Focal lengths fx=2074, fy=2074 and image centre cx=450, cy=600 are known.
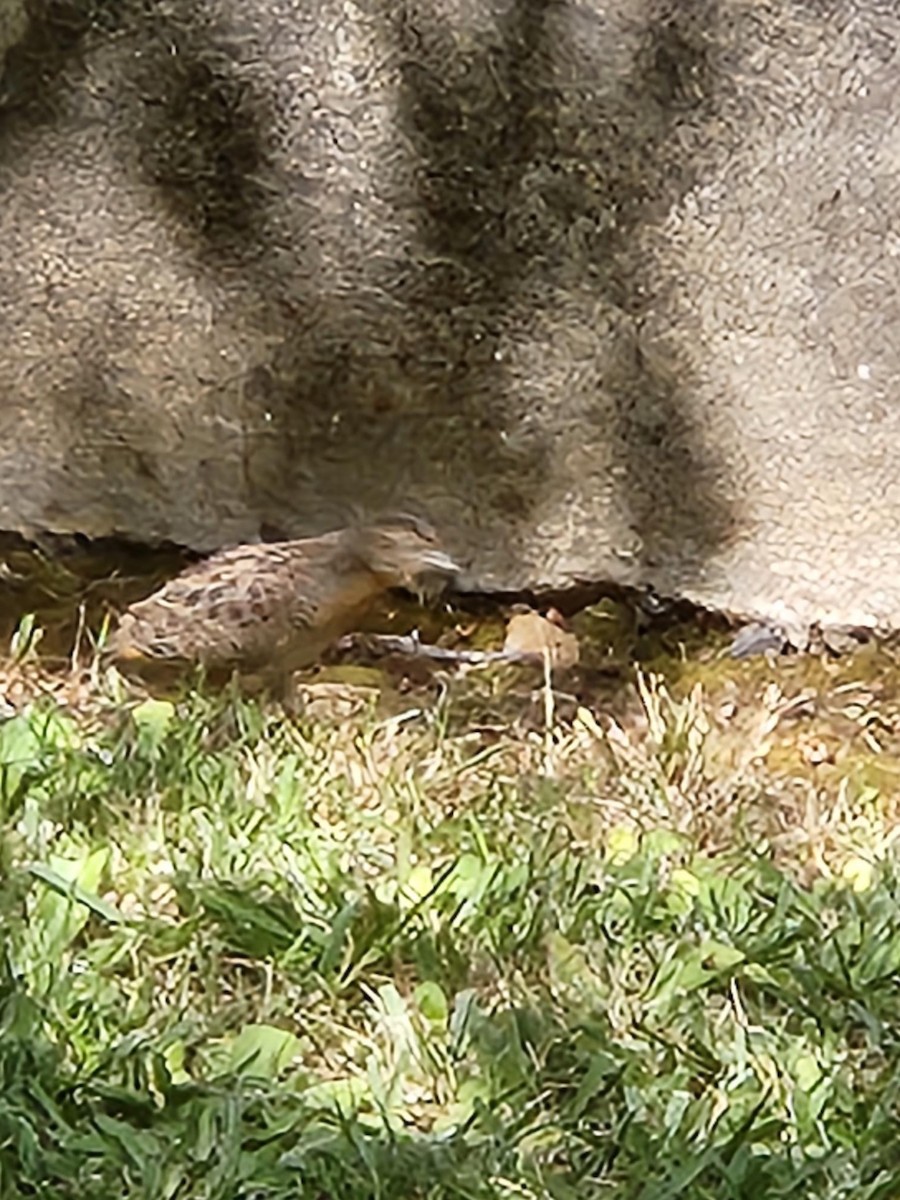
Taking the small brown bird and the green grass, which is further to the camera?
the small brown bird

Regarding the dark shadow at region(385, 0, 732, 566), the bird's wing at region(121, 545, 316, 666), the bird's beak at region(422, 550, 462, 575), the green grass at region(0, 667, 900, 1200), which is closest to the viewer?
the green grass at region(0, 667, 900, 1200)

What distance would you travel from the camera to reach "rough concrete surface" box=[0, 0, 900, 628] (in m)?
3.29

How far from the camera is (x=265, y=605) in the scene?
3123 mm

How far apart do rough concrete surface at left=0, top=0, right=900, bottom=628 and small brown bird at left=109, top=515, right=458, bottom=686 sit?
0.20 metres

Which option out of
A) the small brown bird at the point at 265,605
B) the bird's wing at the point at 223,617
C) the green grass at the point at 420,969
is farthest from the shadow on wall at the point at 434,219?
the green grass at the point at 420,969

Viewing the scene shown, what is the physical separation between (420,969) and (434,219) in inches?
54.5

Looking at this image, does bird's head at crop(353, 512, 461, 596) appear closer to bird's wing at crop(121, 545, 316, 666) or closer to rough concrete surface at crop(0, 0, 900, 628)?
rough concrete surface at crop(0, 0, 900, 628)

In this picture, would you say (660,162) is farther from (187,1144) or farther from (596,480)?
(187,1144)

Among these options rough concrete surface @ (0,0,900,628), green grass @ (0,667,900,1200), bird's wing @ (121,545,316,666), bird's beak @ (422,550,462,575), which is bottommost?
green grass @ (0,667,900,1200)

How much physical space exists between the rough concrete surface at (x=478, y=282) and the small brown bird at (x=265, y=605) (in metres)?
0.20

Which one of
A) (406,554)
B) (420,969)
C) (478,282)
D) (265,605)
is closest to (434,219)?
(478,282)

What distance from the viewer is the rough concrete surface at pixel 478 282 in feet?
10.8

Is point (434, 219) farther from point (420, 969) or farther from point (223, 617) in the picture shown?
point (420, 969)

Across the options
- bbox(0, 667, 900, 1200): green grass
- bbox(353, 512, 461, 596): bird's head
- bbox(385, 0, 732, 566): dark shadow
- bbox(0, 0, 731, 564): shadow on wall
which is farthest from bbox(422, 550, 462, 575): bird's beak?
bbox(0, 667, 900, 1200): green grass
